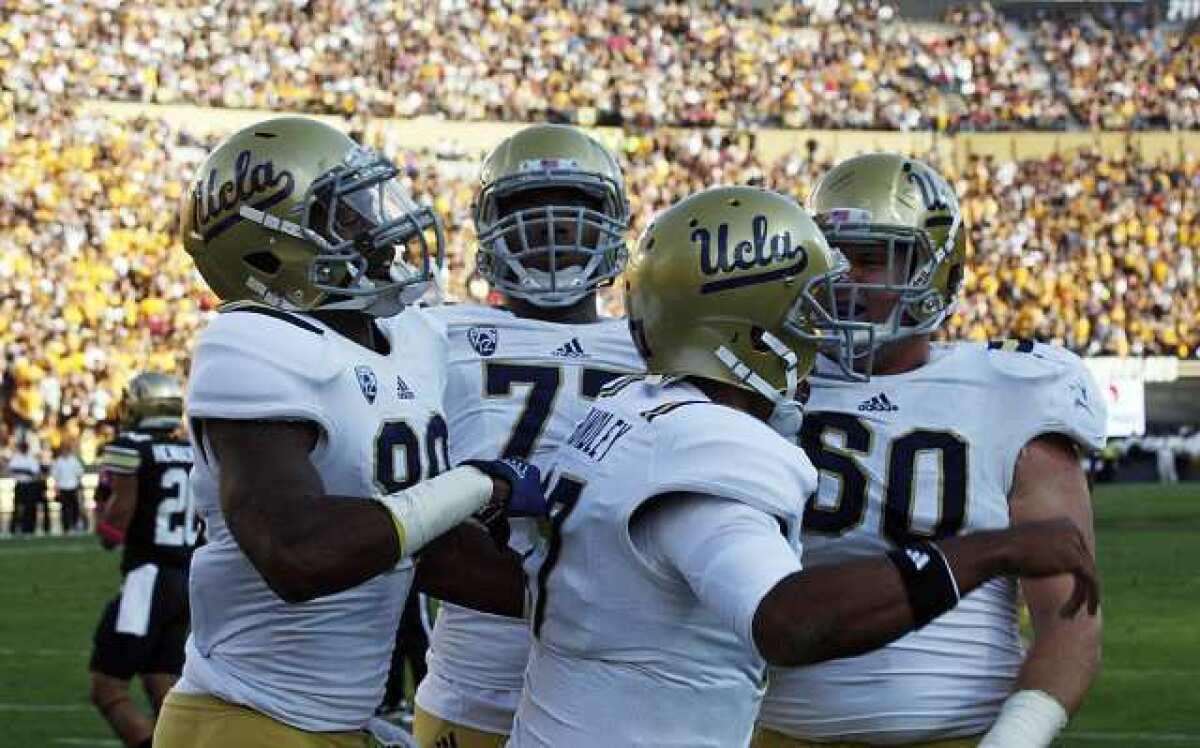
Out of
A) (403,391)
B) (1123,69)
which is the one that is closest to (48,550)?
(403,391)

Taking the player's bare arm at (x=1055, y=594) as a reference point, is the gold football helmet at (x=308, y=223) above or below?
above

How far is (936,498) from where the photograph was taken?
3.88m

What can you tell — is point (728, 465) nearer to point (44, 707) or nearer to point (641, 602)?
point (641, 602)

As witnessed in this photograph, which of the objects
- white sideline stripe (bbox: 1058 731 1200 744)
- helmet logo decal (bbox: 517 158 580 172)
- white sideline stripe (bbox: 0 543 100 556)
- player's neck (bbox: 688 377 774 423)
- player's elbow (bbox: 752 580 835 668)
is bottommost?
white sideline stripe (bbox: 0 543 100 556)

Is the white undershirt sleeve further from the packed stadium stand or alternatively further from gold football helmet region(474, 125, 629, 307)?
the packed stadium stand

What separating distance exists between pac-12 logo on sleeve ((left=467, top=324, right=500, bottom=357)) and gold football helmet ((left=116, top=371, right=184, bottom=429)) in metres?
4.68

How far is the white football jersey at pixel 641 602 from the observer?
9.57ft

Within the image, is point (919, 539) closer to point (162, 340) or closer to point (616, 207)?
point (616, 207)

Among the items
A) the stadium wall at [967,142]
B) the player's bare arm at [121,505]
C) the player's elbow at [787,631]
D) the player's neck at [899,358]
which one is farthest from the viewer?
the stadium wall at [967,142]

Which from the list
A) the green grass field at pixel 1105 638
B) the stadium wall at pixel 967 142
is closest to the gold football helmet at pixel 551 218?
the green grass field at pixel 1105 638

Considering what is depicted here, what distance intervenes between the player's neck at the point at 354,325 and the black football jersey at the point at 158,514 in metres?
5.14

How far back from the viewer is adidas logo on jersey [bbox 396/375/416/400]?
3.56m

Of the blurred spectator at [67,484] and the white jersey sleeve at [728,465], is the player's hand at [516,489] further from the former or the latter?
the blurred spectator at [67,484]

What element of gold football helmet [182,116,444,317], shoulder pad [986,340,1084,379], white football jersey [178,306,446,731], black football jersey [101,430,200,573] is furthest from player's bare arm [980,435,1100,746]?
black football jersey [101,430,200,573]
